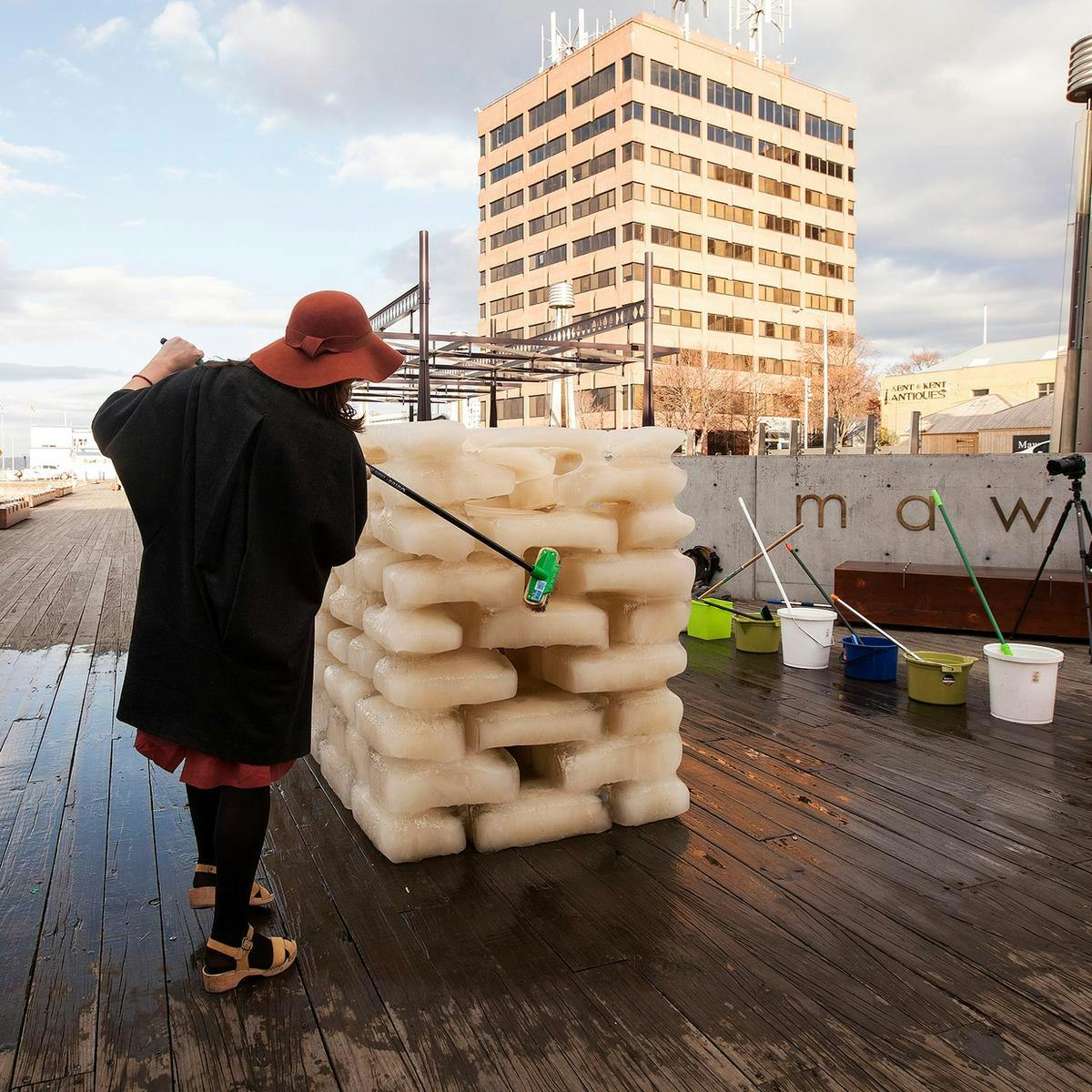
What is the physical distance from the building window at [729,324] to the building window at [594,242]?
348 inches

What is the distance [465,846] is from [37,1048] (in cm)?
150

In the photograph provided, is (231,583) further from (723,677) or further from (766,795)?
(723,677)

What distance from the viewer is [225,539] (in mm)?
2244

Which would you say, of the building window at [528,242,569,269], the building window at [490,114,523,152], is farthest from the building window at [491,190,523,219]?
the building window at [528,242,569,269]

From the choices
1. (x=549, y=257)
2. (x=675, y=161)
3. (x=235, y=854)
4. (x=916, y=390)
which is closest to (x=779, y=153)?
(x=675, y=161)

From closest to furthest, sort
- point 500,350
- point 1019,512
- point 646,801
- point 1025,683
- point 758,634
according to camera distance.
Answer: point 646,801 < point 1025,683 < point 758,634 < point 1019,512 < point 500,350

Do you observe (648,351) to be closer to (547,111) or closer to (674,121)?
(674,121)

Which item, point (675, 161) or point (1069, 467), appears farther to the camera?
point (675, 161)

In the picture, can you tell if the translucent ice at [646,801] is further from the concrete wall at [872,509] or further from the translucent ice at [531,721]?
the concrete wall at [872,509]

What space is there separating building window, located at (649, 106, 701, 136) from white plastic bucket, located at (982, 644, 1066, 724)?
62442mm

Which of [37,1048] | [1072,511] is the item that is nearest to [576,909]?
[37,1048]

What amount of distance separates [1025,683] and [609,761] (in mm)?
2840

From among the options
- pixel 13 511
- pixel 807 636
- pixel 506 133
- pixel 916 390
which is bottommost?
pixel 807 636

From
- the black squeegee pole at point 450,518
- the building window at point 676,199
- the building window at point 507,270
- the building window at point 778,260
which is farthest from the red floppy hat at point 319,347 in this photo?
the building window at point 778,260
